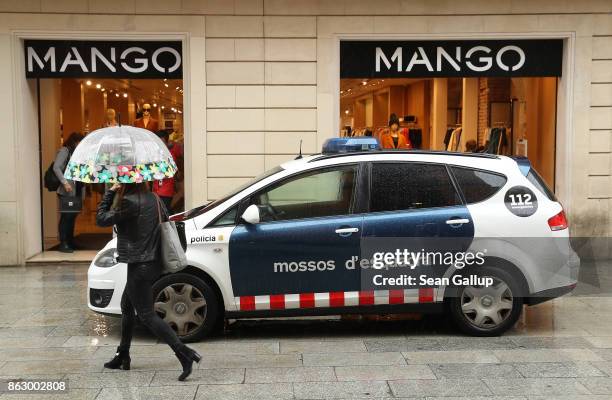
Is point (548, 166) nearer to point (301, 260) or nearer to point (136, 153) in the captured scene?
point (301, 260)

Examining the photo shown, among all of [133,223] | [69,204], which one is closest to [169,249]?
[133,223]

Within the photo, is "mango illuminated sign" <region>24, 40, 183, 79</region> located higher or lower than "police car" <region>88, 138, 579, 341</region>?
higher

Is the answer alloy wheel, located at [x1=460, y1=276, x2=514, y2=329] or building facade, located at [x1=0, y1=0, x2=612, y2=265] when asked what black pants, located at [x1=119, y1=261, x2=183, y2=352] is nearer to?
alloy wheel, located at [x1=460, y1=276, x2=514, y2=329]

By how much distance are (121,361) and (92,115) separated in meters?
9.87

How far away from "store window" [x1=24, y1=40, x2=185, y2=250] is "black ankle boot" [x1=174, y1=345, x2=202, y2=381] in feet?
14.4

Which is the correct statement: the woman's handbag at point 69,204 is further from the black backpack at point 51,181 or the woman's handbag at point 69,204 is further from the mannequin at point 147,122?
the mannequin at point 147,122

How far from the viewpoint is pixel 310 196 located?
681 cm

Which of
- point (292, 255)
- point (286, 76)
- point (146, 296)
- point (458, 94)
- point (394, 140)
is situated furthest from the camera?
point (458, 94)

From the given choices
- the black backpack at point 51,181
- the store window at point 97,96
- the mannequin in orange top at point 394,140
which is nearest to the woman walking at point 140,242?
the store window at point 97,96

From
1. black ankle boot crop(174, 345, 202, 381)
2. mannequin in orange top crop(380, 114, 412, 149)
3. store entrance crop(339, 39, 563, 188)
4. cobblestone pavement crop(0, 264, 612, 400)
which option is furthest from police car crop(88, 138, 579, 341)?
mannequin in orange top crop(380, 114, 412, 149)

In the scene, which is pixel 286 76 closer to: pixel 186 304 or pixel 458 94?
pixel 458 94

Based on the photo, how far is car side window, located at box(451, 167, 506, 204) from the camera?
22.4ft

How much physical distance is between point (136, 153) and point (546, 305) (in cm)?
505

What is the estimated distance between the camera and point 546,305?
8.27 metres
